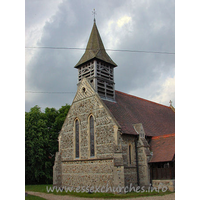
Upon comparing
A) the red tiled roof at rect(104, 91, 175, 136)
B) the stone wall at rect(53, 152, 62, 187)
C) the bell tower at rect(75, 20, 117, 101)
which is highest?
the bell tower at rect(75, 20, 117, 101)

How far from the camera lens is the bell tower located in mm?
23297

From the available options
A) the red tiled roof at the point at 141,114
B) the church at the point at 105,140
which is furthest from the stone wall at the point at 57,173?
the red tiled roof at the point at 141,114

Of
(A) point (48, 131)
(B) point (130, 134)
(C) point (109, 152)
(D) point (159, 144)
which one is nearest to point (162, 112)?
(D) point (159, 144)

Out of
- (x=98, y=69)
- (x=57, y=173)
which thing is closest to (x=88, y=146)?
(x=57, y=173)

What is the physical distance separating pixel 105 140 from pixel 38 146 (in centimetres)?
1479

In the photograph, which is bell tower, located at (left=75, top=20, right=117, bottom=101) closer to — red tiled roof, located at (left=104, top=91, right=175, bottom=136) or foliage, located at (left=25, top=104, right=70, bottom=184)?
red tiled roof, located at (left=104, top=91, right=175, bottom=136)

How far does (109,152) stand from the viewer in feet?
63.7

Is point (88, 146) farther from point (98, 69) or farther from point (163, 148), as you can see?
point (98, 69)

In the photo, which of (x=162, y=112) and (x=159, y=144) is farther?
(x=162, y=112)

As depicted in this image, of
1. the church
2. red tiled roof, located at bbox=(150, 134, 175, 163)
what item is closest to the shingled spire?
the church

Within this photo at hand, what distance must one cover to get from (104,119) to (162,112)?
14.9 meters

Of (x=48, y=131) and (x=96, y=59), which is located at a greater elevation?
(x=96, y=59)

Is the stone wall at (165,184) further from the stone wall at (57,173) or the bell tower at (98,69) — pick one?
the stone wall at (57,173)

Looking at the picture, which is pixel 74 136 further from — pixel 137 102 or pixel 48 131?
pixel 48 131
